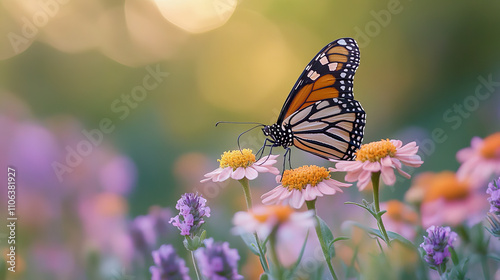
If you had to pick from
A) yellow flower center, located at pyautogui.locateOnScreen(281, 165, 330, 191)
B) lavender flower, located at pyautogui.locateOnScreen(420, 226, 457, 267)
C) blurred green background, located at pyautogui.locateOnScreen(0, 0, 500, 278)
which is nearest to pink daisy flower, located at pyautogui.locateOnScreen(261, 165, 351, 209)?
yellow flower center, located at pyautogui.locateOnScreen(281, 165, 330, 191)

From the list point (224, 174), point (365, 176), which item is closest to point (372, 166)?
point (365, 176)

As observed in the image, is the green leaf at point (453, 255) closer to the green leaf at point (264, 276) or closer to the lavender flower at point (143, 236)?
the green leaf at point (264, 276)

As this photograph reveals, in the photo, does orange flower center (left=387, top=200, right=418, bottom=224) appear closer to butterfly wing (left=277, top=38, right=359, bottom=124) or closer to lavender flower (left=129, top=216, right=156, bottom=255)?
butterfly wing (left=277, top=38, right=359, bottom=124)

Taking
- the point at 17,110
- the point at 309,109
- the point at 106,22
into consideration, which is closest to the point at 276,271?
the point at 309,109

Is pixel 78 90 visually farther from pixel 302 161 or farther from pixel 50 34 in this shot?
pixel 302 161

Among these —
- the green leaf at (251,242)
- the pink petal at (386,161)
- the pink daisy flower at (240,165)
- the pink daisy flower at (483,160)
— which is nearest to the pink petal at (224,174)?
the pink daisy flower at (240,165)
